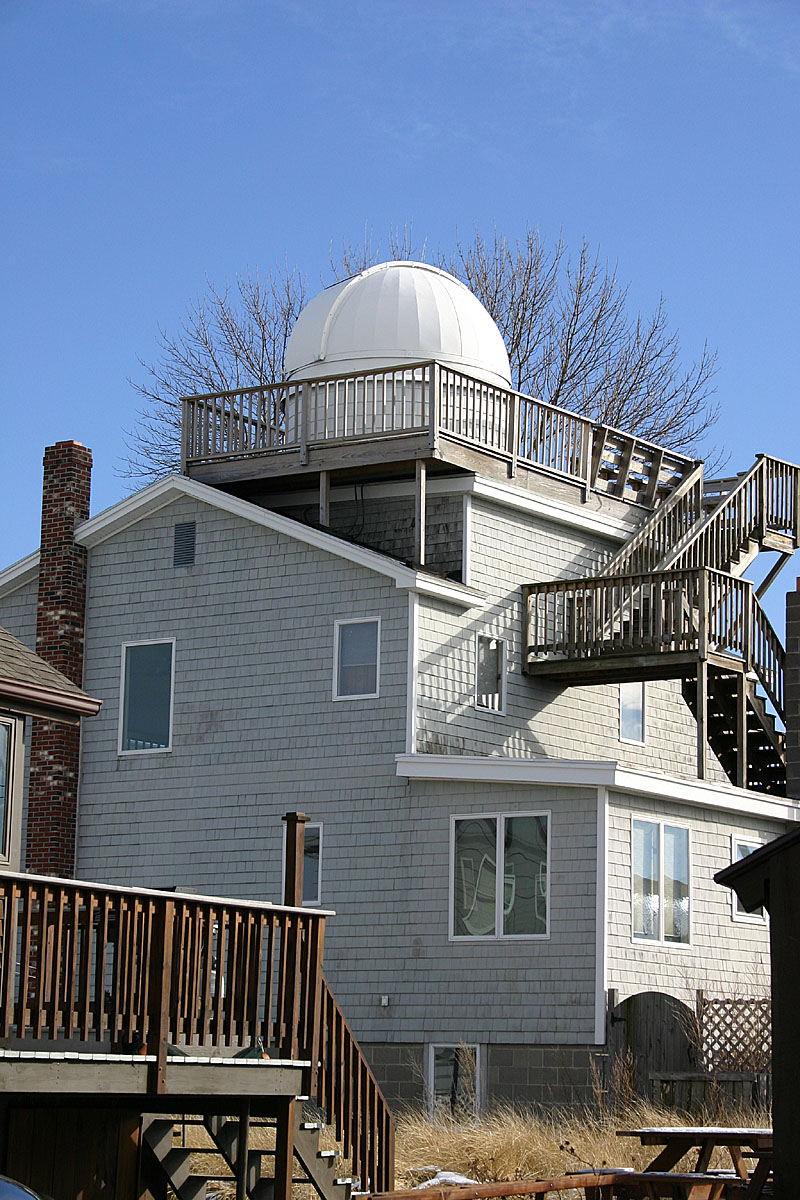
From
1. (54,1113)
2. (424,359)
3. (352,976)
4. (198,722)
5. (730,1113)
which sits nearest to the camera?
(54,1113)

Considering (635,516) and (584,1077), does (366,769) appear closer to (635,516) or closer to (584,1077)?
(584,1077)

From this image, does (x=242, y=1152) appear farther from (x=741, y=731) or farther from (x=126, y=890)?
(x=741, y=731)

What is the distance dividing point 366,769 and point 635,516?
8.13 meters

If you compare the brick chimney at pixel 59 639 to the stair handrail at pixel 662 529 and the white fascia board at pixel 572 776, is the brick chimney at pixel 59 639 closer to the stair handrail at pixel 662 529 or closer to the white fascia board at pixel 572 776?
the white fascia board at pixel 572 776

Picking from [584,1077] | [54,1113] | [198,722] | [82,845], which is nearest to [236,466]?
[198,722]

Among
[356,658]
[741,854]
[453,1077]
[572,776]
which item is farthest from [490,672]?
[453,1077]

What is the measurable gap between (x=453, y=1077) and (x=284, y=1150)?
8.64m

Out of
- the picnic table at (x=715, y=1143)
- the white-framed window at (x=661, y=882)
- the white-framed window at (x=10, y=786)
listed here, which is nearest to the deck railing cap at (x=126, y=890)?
the white-framed window at (x=10, y=786)

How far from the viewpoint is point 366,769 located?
2545cm

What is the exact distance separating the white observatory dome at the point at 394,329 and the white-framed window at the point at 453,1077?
1121cm

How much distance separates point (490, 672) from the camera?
2719 centimetres

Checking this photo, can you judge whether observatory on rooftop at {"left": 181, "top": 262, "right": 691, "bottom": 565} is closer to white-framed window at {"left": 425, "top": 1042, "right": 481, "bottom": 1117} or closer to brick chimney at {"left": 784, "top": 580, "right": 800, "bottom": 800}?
brick chimney at {"left": 784, "top": 580, "right": 800, "bottom": 800}

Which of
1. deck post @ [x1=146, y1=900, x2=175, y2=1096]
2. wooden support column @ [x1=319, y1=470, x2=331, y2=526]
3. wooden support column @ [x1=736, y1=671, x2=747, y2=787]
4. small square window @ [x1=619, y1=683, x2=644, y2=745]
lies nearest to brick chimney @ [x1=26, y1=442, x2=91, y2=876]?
wooden support column @ [x1=319, y1=470, x2=331, y2=526]

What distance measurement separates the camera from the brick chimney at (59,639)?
27.8m
